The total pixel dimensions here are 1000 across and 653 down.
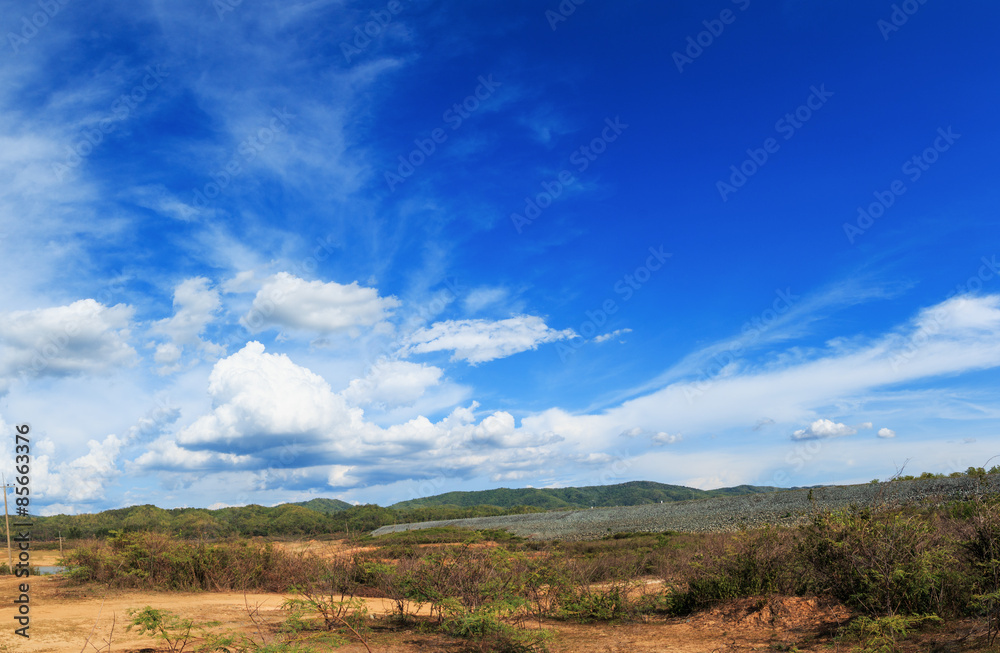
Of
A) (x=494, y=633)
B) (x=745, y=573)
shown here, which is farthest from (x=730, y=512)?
(x=494, y=633)

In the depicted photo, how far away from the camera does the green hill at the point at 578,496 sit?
546ft

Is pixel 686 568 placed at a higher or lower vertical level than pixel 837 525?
lower

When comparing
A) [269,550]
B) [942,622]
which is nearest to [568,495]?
[269,550]

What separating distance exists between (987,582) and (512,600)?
28.2 ft

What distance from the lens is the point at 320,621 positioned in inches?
534

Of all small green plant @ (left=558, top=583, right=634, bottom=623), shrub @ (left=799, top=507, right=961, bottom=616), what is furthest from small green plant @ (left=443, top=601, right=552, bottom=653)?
shrub @ (left=799, top=507, right=961, bottom=616)

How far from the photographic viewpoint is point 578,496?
607 ft

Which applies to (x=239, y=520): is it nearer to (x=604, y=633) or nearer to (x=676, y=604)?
(x=676, y=604)

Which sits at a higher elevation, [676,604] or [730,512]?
[676,604]

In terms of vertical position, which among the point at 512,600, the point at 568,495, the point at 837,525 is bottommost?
the point at 568,495

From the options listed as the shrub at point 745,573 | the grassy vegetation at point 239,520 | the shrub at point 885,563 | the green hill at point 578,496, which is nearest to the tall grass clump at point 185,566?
the shrub at point 745,573

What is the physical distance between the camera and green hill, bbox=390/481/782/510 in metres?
166

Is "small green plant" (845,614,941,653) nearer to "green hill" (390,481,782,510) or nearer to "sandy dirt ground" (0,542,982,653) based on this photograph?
"sandy dirt ground" (0,542,982,653)

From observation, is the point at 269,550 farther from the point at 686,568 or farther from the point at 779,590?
the point at 779,590
